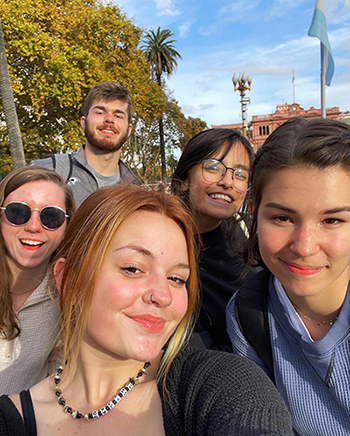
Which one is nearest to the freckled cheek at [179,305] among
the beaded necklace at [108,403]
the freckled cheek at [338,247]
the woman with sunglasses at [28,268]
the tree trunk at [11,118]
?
the beaded necklace at [108,403]

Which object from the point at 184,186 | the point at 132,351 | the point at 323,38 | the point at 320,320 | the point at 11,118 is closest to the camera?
the point at 132,351

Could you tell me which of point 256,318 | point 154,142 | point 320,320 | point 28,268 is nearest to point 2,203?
point 28,268

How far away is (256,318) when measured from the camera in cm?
202

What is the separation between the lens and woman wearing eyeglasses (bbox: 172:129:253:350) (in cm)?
299

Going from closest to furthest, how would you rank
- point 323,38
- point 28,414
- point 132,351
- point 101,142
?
point 132,351 → point 28,414 → point 101,142 → point 323,38

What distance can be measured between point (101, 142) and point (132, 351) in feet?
11.8

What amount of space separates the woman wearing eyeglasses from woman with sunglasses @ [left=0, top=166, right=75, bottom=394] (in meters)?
1.00

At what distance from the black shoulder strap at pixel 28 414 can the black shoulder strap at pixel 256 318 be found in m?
1.07

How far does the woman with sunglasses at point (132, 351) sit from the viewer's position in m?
1.54

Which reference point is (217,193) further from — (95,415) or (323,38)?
(323,38)

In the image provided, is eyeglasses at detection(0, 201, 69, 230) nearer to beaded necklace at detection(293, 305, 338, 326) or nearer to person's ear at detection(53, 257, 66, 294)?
person's ear at detection(53, 257, 66, 294)

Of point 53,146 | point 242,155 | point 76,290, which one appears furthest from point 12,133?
point 76,290

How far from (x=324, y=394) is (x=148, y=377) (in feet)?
2.69

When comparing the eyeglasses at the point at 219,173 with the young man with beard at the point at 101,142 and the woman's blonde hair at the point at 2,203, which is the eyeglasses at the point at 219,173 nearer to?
the woman's blonde hair at the point at 2,203
